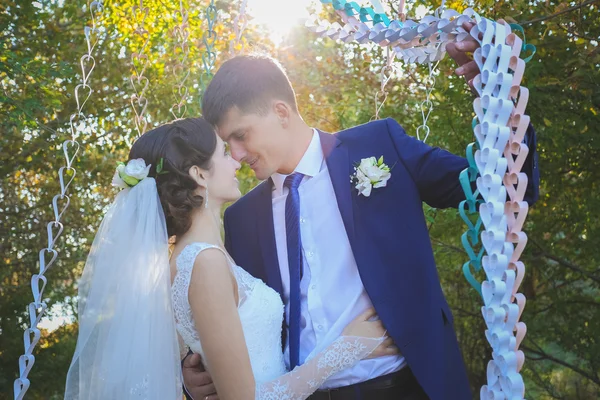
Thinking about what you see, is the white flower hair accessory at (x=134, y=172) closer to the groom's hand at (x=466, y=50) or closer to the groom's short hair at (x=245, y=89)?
the groom's short hair at (x=245, y=89)

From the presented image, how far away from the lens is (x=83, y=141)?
6.04 meters

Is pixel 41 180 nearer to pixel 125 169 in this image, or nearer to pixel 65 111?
pixel 65 111

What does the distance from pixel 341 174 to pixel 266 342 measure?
25.8 inches

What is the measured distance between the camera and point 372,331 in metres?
2.40

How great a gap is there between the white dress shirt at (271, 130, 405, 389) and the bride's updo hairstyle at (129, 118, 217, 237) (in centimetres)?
37

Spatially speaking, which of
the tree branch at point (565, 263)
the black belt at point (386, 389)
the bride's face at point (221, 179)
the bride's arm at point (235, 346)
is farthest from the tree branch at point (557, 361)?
the bride's face at point (221, 179)

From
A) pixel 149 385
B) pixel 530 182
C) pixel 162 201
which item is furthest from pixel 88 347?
pixel 530 182

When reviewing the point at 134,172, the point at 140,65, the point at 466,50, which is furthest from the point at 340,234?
the point at 140,65

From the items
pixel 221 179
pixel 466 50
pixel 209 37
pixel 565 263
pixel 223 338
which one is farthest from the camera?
pixel 565 263

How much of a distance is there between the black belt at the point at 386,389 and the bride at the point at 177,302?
97 mm

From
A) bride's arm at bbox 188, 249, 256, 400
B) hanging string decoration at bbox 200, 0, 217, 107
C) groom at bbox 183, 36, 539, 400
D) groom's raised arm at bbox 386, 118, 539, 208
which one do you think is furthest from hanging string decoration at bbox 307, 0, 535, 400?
hanging string decoration at bbox 200, 0, 217, 107

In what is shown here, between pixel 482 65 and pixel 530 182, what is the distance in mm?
477

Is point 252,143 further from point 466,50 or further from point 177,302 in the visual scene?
point 466,50

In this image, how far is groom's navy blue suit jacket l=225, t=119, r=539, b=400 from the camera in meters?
2.41
